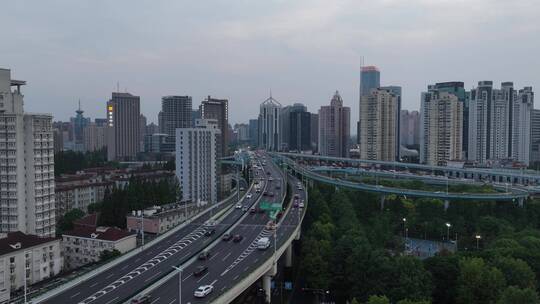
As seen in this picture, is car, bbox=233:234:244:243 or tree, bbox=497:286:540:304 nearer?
tree, bbox=497:286:540:304

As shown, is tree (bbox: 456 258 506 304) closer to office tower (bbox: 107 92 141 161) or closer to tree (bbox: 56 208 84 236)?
tree (bbox: 56 208 84 236)

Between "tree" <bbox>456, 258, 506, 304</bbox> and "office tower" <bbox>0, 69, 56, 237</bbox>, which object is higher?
"office tower" <bbox>0, 69, 56, 237</bbox>

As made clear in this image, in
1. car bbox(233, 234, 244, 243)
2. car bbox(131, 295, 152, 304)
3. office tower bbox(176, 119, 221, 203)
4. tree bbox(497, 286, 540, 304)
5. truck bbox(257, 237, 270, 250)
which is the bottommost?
tree bbox(497, 286, 540, 304)

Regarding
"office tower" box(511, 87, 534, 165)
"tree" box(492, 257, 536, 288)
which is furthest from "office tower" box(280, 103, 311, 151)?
"tree" box(492, 257, 536, 288)

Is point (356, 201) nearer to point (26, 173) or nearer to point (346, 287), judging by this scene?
point (346, 287)

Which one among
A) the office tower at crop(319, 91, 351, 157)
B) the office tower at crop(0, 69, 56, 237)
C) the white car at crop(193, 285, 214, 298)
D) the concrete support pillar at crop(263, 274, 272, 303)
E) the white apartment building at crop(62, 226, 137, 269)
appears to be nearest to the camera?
the white car at crop(193, 285, 214, 298)

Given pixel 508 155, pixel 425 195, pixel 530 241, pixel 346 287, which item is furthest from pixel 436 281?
pixel 508 155

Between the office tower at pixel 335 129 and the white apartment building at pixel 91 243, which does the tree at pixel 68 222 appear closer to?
the white apartment building at pixel 91 243
